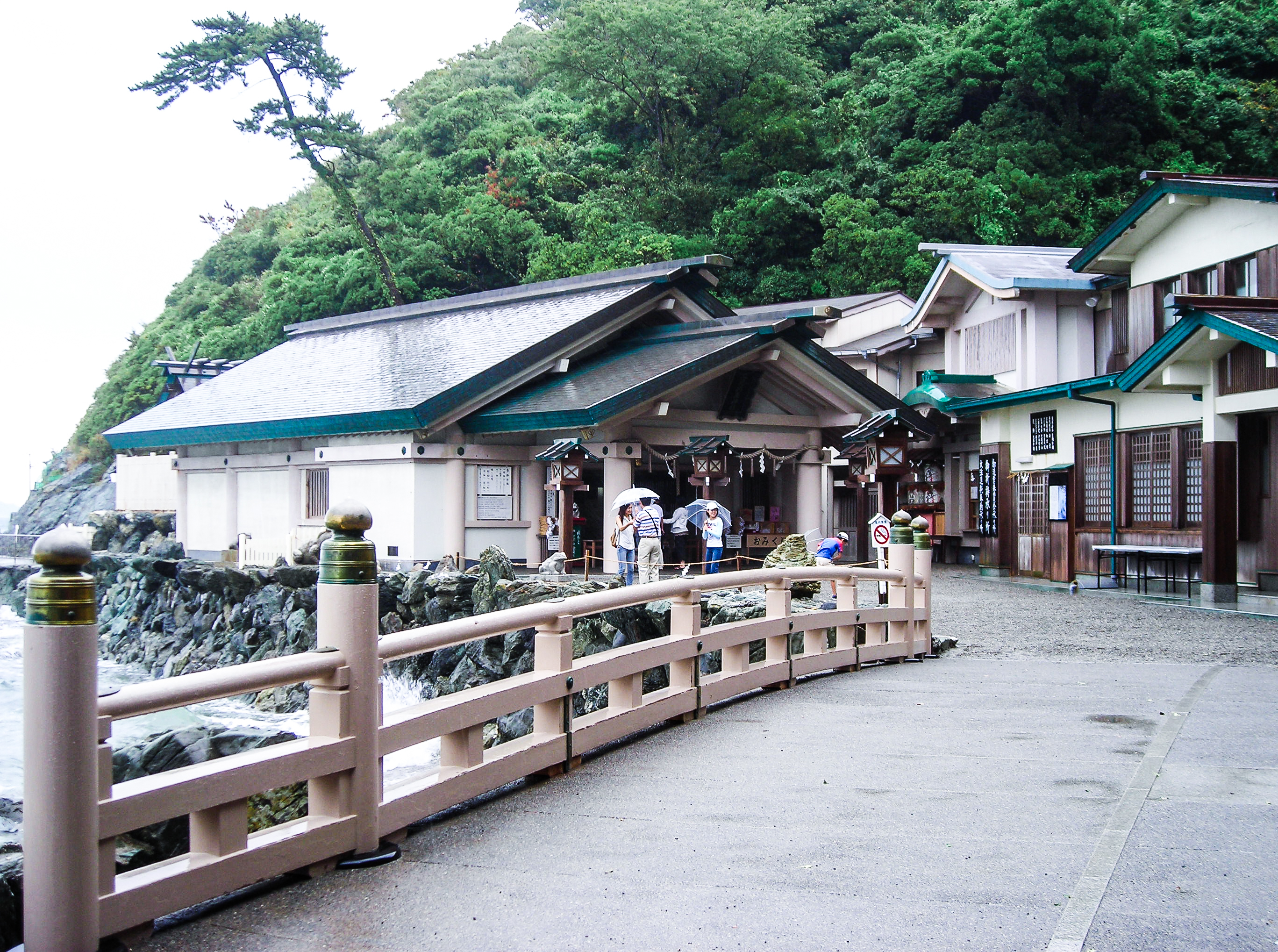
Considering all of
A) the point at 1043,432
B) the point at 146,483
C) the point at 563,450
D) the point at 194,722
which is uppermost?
the point at 1043,432

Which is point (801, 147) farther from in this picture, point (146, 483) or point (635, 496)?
point (635, 496)

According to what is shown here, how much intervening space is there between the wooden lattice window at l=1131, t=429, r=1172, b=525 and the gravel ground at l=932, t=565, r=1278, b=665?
60.3 inches

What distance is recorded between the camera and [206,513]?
27.2 meters

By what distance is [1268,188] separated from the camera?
18578mm

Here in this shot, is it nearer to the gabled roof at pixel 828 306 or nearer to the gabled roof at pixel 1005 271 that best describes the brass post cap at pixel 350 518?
the gabled roof at pixel 828 306

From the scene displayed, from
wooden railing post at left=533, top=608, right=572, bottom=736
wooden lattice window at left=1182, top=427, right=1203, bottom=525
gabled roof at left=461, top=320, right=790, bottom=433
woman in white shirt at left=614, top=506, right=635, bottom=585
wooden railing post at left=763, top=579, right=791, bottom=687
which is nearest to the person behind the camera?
wooden railing post at left=533, top=608, right=572, bottom=736

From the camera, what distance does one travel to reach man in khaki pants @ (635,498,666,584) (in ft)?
52.9

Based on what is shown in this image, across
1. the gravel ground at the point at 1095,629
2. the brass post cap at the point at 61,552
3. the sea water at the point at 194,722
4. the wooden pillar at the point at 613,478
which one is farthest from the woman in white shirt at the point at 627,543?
the brass post cap at the point at 61,552

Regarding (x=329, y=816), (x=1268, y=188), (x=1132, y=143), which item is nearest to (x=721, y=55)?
(x=1132, y=143)

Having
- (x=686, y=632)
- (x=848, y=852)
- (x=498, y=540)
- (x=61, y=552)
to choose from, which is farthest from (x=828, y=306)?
(x=61, y=552)

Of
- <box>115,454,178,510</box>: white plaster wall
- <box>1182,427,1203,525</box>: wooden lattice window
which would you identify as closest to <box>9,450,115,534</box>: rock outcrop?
<box>115,454,178,510</box>: white plaster wall

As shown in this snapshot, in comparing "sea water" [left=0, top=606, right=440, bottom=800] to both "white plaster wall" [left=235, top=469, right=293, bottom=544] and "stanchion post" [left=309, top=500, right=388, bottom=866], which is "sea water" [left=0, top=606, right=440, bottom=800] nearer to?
"white plaster wall" [left=235, top=469, right=293, bottom=544]

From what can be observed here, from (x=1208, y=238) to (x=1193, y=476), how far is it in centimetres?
436

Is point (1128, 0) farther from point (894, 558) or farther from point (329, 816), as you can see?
point (329, 816)
